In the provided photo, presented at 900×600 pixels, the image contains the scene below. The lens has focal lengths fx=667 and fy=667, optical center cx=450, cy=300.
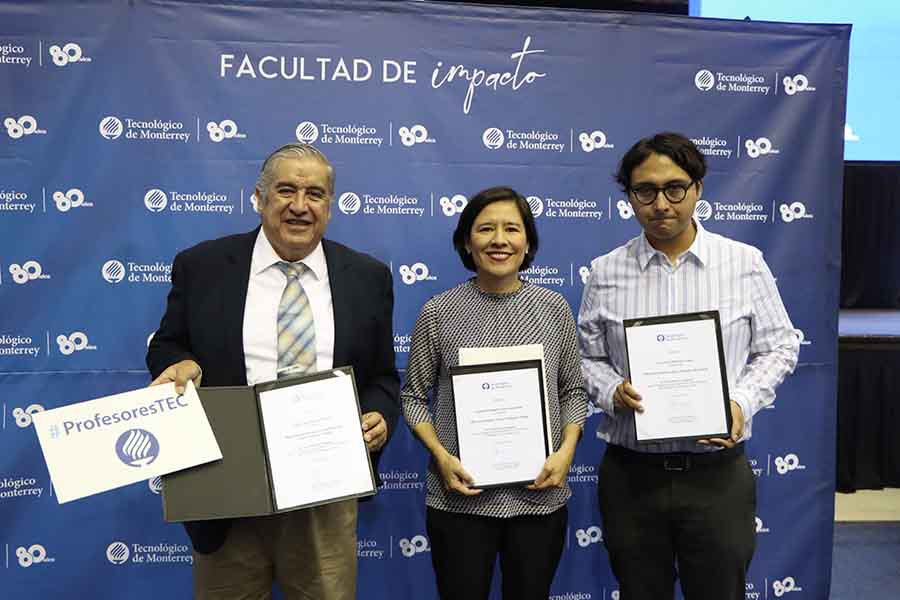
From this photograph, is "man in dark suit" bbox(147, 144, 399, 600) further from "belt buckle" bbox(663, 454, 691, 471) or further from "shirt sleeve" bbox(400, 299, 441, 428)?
"belt buckle" bbox(663, 454, 691, 471)

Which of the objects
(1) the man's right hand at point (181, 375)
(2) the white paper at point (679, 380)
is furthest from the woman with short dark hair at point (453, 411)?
(1) the man's right hand at point (181, 375)

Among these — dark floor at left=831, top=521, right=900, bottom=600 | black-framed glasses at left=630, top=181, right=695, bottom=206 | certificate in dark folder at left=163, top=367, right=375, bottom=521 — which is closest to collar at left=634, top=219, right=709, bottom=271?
black-framed glasses at left=630, top=181, right=695, bottom=206

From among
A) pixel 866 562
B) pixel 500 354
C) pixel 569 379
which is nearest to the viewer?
pixel 500 354

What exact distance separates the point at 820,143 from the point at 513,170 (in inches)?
55.7

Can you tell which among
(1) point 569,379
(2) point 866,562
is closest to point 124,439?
(1) point 569,379

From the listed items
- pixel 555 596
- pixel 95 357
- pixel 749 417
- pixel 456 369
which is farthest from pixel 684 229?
pixel 95 357

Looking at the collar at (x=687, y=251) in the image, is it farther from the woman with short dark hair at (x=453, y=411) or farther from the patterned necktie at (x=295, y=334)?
the patterned necktie at (x=295, y=334)

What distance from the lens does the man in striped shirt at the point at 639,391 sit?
6.19 ft

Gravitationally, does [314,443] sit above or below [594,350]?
below

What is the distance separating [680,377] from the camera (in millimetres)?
1834

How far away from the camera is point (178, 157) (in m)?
2.74

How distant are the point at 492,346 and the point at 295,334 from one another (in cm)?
56

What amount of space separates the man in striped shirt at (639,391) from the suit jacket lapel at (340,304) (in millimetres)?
761

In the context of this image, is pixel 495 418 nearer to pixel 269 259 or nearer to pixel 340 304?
pixel 340 304
